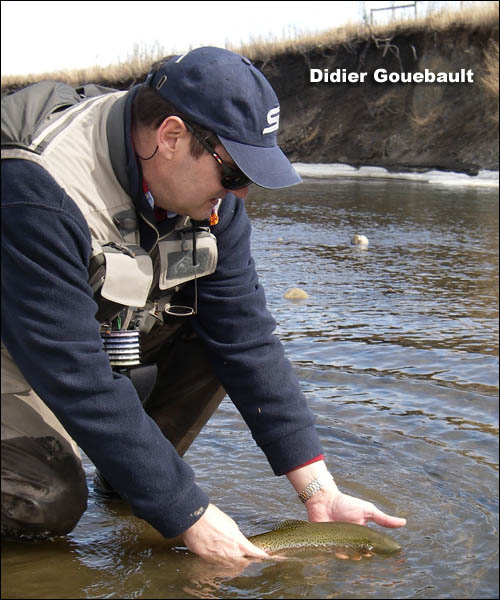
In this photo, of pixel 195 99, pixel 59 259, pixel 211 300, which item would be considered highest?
pixel 195 99

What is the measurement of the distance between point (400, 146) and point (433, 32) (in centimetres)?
398

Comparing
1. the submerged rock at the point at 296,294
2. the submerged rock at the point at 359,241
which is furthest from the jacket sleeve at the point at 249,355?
the submerged rock at the point at 359,241

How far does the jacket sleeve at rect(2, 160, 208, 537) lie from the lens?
6.96ft

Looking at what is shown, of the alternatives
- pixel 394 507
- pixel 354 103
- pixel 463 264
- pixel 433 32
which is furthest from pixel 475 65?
pixel 394 507

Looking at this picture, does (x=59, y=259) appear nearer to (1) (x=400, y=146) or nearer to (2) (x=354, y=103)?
(1) (x=400, y=146)

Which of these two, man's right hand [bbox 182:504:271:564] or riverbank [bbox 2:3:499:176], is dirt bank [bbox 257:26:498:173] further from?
man's right hand [bbox 182:504:271:564]

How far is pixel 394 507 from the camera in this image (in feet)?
10.2

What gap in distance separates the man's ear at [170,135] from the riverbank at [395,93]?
62.2 ft

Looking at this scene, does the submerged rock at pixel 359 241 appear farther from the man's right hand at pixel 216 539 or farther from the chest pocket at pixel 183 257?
the man's right hand at pixel 216 539

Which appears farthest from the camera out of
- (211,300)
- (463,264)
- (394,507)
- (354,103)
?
(354,103)

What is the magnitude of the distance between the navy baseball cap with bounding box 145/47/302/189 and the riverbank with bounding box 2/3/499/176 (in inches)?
742

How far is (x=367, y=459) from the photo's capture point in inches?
139

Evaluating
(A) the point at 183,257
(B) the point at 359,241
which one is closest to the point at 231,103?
(A) the point at 183,257

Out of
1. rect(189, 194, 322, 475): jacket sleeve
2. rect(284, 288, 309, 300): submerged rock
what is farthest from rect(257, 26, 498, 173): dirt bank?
rect(189, 194, 322, 475): jacket sleeve
